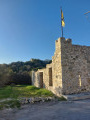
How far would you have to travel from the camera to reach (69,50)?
23.9 ft

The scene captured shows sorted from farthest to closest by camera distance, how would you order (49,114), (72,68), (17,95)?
(17,95) < (72,68) < (49,114)

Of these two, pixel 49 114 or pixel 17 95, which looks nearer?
pixel 49 114

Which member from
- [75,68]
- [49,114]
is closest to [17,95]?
[49,114]

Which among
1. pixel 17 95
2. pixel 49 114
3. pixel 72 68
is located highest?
pixel 72 68

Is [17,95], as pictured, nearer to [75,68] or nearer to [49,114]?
[49,114]

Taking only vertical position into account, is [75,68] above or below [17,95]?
above

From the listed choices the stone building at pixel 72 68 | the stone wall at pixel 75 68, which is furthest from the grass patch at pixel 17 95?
the stone wall at pixel 75 68

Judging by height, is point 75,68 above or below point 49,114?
above

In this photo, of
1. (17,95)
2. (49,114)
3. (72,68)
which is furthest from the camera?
(17,95)

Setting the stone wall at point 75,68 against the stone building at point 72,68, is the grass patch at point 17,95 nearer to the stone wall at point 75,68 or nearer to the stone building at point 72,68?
the stone building at point 72,68

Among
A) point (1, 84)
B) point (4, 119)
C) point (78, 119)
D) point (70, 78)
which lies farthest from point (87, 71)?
point (1, 84)

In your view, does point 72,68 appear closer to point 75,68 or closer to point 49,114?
point 75,68

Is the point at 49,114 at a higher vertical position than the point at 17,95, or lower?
higher

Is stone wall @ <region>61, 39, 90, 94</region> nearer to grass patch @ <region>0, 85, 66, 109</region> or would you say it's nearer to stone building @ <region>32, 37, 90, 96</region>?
stone building @ <region>32, 37, 90, 96</region>
